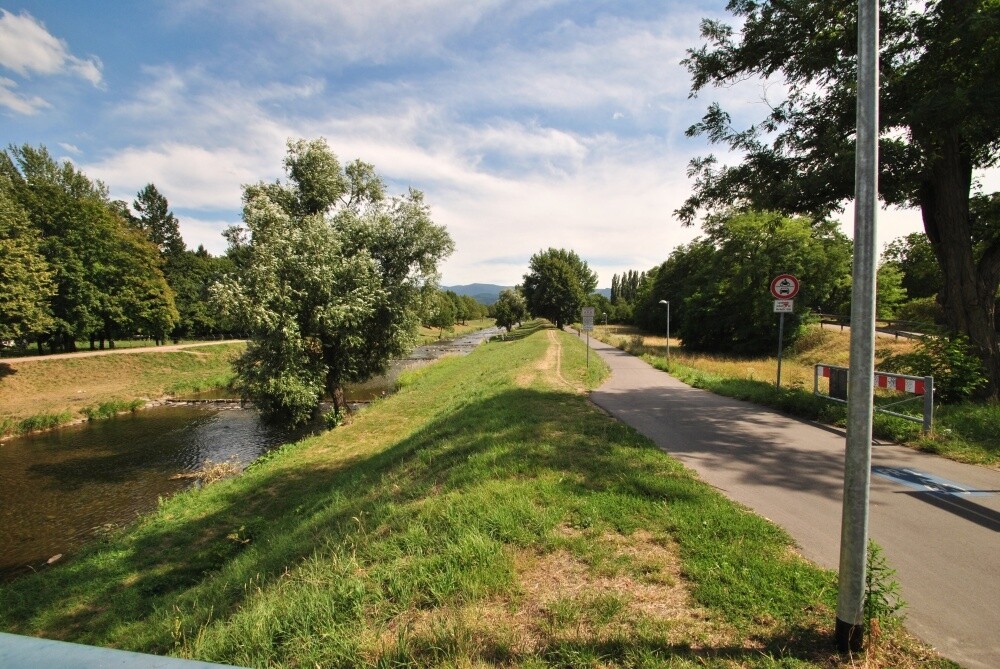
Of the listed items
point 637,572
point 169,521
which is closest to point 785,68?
point 637,572

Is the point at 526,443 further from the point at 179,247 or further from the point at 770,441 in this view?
the point at 179,247

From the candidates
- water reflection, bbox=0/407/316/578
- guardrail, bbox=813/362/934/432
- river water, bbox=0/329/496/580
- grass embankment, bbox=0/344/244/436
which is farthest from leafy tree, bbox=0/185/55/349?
guardrail, bbox=813/362/934/432

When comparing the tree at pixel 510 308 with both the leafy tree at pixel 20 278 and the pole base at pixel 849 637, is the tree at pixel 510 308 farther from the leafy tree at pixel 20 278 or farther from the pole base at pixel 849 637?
the pole base at pixel 849 637

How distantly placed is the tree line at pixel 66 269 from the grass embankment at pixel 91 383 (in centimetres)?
285

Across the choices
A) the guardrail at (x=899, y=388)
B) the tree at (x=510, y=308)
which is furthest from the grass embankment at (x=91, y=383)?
the tree at (x=510, y=308)

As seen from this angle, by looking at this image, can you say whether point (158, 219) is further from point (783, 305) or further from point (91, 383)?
point (783, 305)

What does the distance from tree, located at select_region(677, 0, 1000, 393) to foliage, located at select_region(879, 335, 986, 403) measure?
0.45 meters

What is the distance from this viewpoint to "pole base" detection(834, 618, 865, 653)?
2803 mm

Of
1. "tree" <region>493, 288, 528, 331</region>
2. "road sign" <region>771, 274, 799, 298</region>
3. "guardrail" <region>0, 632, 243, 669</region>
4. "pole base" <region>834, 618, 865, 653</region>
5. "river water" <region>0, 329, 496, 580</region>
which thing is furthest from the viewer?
"tree" <region>493, 288, 528, 331</region>

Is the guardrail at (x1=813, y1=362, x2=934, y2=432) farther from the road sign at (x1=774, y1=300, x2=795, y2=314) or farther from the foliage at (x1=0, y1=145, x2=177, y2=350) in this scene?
the foliage at (x1=0, y1=145, x2=177, y2=350)

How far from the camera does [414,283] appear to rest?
1869 centimetres

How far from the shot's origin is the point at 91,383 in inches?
1172

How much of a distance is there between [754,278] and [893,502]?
104 feet

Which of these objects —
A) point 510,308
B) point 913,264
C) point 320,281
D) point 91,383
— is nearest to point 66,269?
point 91,383
